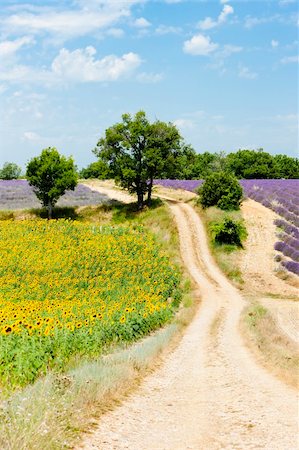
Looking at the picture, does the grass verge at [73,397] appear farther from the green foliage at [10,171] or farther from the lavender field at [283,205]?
the green foliage at [10,171]

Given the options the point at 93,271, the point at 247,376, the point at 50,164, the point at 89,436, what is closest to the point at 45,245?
the point at 93,271

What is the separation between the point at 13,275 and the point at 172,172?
27.7 m

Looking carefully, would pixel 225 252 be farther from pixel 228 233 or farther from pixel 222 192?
pixel 222 192

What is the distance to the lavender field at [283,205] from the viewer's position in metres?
37.5

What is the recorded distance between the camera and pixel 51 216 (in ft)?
171

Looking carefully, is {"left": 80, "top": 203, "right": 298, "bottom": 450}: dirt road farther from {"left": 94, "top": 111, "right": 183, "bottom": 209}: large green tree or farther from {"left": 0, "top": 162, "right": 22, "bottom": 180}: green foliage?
{"left": 0, "top": 162, "right": 22, "bottom": 180}: green foliage

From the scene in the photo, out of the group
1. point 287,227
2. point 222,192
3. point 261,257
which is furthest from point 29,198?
point 261,257

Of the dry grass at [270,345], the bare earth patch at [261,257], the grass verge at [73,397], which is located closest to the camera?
the grass verge at [73,397]

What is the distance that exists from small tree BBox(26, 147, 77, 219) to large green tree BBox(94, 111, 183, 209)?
143 inches

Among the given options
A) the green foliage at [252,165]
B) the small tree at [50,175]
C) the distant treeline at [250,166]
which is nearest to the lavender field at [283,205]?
the small tree at [50,175]

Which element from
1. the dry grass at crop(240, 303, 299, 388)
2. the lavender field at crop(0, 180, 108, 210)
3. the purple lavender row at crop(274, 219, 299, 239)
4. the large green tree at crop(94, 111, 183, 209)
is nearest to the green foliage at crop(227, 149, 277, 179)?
the lavender field at crop(0, 180, 108, 210)

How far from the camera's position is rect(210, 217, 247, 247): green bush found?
39938mm

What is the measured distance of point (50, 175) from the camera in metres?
50.7

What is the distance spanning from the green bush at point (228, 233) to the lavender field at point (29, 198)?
1966cm
